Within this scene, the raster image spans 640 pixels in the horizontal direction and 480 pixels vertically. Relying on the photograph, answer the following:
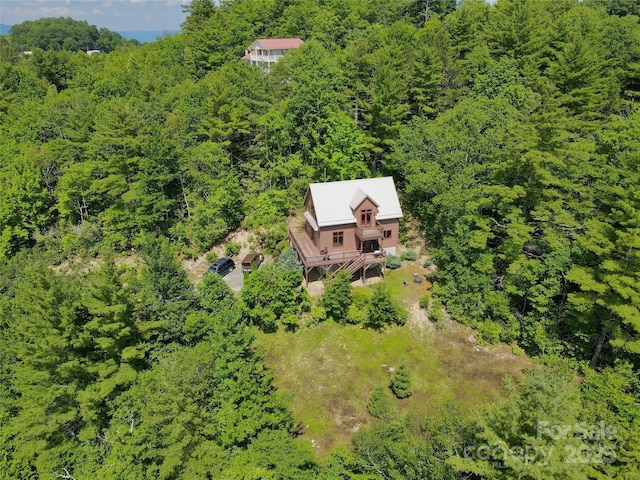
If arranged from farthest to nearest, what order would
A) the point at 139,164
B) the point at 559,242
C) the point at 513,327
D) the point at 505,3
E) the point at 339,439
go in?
the point at 505,3, the point at 139,164, the point at 513,327, the point at 559,242, the point at 339,439

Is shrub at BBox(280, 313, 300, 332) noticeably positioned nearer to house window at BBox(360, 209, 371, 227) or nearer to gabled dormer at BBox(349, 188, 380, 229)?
gabled dormer at BBox(349, 188, 380, 229)

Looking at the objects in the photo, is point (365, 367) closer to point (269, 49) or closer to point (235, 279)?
point (235, 279)

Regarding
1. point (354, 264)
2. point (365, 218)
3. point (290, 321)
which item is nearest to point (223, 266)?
point (290, 321)

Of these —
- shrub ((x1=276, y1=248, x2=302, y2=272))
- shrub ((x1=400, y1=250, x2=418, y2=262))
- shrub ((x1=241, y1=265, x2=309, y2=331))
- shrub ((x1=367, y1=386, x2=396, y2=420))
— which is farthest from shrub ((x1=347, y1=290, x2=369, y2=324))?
shrub ((x1=400, y1=250, x2=418, y2=262))

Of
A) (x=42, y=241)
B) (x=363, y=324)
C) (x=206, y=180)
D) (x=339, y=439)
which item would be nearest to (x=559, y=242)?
(x=363, y=324)

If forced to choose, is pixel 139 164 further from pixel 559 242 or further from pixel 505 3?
pixel 505 3

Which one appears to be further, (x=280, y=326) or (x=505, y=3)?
(x=505, y=3)

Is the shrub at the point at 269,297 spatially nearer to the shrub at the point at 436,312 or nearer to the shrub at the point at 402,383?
the shrub at the point at 402,383
